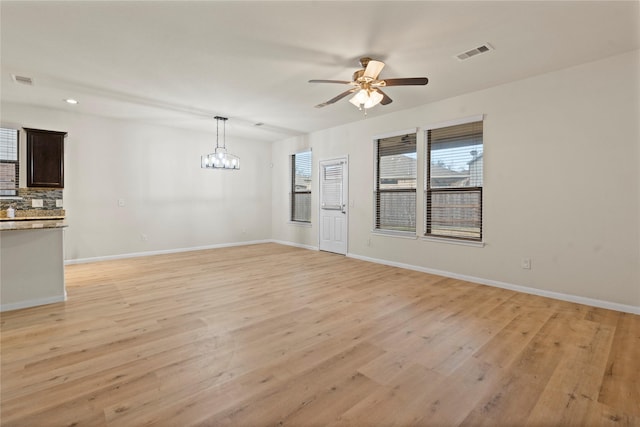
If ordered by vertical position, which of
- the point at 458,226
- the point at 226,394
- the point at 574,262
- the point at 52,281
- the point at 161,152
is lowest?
the point at 226,394

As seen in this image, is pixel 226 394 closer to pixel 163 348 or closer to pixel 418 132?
pixel 163 348

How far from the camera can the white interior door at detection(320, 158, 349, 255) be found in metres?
6.35

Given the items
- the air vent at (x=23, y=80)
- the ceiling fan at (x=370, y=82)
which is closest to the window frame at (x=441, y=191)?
the ceiling fan at (x=370, y=82)

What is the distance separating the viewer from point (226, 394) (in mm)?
1824

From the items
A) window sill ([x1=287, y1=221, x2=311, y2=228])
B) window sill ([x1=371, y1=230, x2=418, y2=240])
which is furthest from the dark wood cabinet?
window sill ([x1=371, y1=230, x2=418, y2=240])

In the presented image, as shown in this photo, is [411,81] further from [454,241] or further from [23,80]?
[23,80]

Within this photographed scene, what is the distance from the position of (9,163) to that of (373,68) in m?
5.95

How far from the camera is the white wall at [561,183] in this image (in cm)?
321

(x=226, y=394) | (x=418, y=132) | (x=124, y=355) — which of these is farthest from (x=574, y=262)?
(x=124, y=355)

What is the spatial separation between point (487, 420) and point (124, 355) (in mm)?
2491

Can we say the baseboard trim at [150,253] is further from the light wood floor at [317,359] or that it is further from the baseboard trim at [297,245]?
the light wood floor at [317,359]

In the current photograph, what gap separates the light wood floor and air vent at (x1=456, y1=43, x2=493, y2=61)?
110 inches

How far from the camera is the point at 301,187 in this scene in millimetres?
7699

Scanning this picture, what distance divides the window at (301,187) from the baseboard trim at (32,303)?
4934 mm
